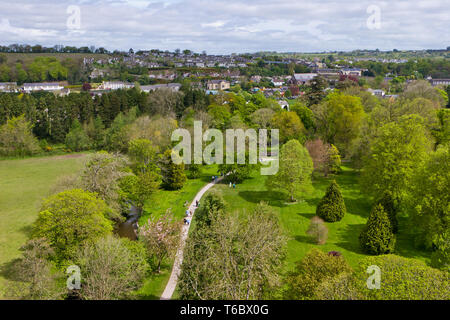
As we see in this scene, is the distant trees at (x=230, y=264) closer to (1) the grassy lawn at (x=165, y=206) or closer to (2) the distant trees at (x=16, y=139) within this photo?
(1) the grassy lawn at (x=165, y=206)

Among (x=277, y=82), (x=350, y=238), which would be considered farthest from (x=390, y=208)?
(x=277, y=82)

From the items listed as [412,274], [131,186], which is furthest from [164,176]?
[412,274]

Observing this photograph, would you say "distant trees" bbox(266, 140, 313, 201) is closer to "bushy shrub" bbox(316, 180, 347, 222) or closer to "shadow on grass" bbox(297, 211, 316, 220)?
"shadow on grass" bbox(297, 211, 316, 220)

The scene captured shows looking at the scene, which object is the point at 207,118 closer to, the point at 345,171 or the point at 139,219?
the point at 345,171

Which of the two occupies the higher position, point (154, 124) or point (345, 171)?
point (154, 124)

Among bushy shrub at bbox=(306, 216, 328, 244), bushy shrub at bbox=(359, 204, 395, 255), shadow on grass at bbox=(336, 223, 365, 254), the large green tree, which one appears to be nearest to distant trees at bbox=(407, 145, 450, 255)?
bushy shrub at bbox=(359, 204, 395, 255)

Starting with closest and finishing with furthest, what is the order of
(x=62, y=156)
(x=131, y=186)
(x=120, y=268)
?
(x=120, y=268) → (x=131, y=186) → (x=62, y=156)
